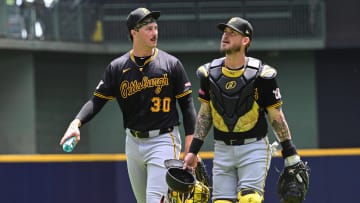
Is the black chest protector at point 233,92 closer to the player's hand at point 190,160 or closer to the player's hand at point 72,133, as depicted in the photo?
the player's hand at point 190,160

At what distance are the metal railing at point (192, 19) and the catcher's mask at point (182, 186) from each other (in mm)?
12941

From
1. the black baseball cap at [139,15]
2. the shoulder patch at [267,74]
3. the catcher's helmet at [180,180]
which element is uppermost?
the black baseball cap at [139,15]

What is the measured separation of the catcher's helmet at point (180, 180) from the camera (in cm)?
638

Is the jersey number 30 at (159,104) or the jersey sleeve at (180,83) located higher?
the jersey sleeve at (180,83)

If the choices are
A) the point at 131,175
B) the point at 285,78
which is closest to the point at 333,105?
the point at 285,78

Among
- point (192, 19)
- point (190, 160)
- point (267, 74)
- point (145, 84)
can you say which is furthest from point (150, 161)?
point (192, 19)

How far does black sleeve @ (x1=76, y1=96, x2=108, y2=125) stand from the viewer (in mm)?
6858

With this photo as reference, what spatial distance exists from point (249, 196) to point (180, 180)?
57cm

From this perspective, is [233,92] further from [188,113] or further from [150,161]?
[150,161]

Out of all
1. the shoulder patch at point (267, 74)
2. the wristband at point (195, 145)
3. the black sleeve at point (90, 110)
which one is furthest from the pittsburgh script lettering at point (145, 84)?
the shoulder patch at point (267, 74)

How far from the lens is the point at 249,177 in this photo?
20.7 feet

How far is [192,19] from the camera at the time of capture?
1989 centimetres

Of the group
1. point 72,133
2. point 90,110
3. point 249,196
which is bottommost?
point 249,196

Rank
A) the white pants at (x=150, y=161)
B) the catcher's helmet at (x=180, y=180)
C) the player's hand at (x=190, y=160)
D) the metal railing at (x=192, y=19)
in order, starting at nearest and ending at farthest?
the catcher's helmet at (x=180, y=180) → the player's hand at (x=190, y=160) → the white pants at (x=150, y=161) → the metal railing at (x=192, y=19)
